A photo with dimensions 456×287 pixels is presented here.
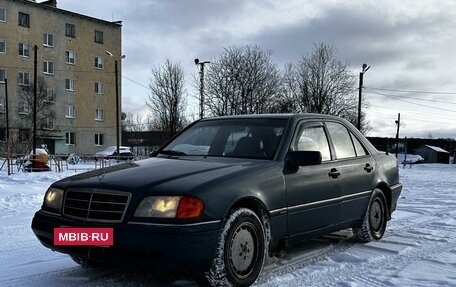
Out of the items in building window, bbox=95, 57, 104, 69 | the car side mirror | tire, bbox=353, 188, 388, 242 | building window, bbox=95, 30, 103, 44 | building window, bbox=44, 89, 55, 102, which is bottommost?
tire, bbox=353, 188, 388, 242

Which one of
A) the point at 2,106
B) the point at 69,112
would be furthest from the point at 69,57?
the point at 2,106

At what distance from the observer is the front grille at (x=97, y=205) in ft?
13.3

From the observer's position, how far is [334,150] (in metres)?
5.92

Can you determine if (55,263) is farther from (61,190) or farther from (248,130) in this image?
(248,130)

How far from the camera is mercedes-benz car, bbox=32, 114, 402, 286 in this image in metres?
3.96

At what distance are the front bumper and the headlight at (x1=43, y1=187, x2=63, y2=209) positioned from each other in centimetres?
57

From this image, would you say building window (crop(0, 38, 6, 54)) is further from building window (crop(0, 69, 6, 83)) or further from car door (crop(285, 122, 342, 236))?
car door (crop(285, 122, 342, 236))

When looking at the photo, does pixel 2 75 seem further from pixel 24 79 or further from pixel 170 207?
pixel 170 207

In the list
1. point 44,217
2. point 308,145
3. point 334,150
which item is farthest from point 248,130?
point 44,217

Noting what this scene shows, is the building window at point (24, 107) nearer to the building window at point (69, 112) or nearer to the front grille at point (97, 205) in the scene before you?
the building window at point (69, 112)

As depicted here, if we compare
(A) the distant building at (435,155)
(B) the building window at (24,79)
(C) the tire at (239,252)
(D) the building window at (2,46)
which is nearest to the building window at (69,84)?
(B) the building window at (24,79)

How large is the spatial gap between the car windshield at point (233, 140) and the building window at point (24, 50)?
47.9 metres

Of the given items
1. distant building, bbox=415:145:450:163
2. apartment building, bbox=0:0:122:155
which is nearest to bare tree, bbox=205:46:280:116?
apartment building, bbox=0:0:122:155

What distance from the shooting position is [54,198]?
4.59 m
